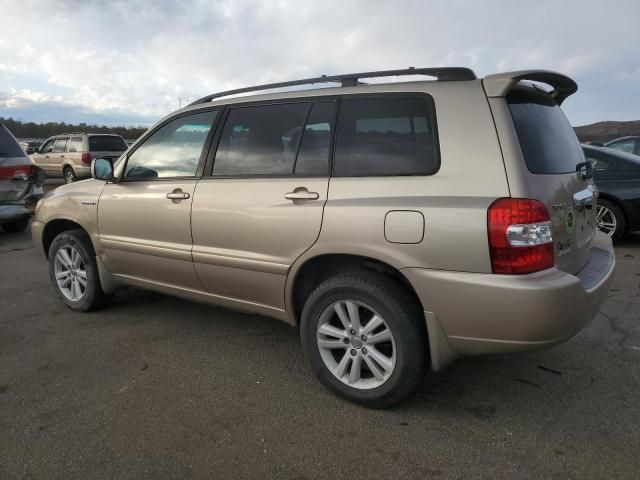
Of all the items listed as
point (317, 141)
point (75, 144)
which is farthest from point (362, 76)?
point (75, 144)

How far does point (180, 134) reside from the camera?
12.5 feet

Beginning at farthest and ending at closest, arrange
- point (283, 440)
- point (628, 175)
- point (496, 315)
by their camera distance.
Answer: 1. point (628, 175)
2. point (283, 440)
3. point (496, 315)

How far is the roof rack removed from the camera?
276cm

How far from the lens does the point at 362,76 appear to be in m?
3.07

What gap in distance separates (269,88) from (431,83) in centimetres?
120

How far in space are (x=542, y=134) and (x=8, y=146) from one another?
7640mm

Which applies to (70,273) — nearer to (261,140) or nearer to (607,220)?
(261,140)

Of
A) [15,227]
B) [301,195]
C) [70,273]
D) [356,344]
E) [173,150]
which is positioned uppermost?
[173,150]

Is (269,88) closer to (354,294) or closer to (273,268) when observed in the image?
(273,268)

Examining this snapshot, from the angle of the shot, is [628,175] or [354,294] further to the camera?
[628,175]

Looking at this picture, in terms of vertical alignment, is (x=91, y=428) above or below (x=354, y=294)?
below

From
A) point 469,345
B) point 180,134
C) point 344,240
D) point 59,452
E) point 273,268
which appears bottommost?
point 59,452

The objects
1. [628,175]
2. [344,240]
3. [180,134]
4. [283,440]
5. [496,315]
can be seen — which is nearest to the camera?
[496,315]

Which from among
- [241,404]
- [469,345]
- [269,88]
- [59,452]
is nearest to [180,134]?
[269,88]
